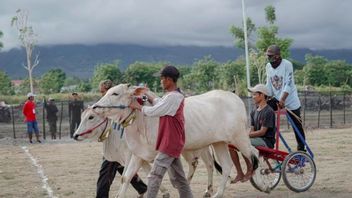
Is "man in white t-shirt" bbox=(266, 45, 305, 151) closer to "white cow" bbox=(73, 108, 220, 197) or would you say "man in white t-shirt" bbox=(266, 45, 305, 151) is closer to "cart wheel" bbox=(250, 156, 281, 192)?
"cart wheel" bbox=(250, 156, 281, 192)

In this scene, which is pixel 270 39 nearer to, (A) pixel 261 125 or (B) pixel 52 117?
(B) pixel 52 117

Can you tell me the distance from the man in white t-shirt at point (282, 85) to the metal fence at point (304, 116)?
16930 millimetres

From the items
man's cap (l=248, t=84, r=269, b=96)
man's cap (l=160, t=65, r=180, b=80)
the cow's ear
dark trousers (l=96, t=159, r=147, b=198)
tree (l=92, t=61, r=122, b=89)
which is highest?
tree (l=92, t=61, r=122, b=89)

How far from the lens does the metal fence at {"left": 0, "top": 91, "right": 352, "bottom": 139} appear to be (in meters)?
27.5

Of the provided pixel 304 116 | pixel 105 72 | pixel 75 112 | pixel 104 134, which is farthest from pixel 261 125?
pixel 105 72

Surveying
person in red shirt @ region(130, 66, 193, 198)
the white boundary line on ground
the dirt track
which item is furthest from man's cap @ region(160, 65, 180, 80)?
the white boundary line on ground

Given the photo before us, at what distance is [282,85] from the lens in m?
9.00

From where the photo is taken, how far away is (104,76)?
266ft

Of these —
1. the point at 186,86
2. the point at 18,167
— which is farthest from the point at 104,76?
the point at 18,167

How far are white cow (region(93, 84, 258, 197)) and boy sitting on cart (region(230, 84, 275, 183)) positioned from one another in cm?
23

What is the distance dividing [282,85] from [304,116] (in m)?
19.5

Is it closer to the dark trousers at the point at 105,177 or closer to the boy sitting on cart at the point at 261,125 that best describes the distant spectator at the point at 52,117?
the boy sitting on cart at the point at 261,125

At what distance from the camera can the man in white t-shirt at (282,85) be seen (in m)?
8.88

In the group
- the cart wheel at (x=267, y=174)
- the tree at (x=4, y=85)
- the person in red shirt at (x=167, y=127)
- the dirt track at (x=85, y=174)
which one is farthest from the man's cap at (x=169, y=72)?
the tree at (x=4, y=85)
